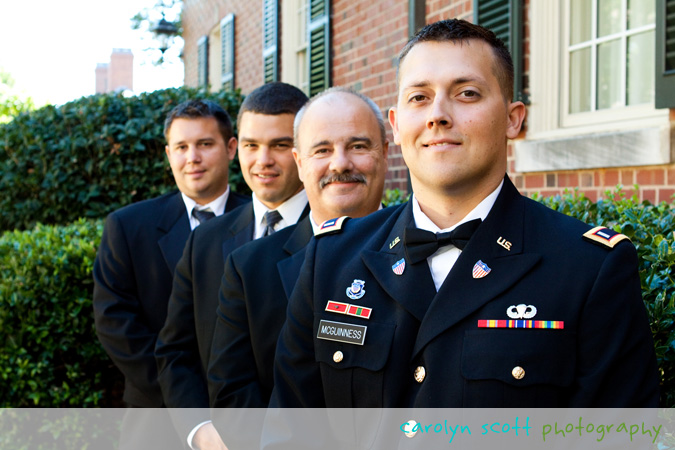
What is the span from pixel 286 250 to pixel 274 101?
0.93 metres

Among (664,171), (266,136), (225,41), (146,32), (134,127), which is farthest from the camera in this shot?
(146,32)

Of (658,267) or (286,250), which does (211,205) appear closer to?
(286,250)

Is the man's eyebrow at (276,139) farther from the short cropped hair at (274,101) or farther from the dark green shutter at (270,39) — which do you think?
the dark green shutter at (270,39)

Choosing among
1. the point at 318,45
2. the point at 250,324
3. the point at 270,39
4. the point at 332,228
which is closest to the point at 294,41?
the point at 270,39

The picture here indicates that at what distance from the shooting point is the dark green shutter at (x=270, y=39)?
30.8 feet

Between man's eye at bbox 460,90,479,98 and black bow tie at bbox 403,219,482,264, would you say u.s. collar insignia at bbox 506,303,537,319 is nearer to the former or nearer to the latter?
black bow tie at bbox 403,219,482,264

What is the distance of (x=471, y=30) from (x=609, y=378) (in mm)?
918

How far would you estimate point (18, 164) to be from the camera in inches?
291


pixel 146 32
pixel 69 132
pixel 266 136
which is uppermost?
pixel 146 32

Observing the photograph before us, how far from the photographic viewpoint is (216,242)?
10.1ft

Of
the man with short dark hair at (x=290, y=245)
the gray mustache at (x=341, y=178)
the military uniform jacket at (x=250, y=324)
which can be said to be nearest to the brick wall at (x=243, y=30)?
the man with short dark hair at (x=290, y=245)

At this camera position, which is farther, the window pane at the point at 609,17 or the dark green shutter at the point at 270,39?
the dark green shutter at the point at 270,39
